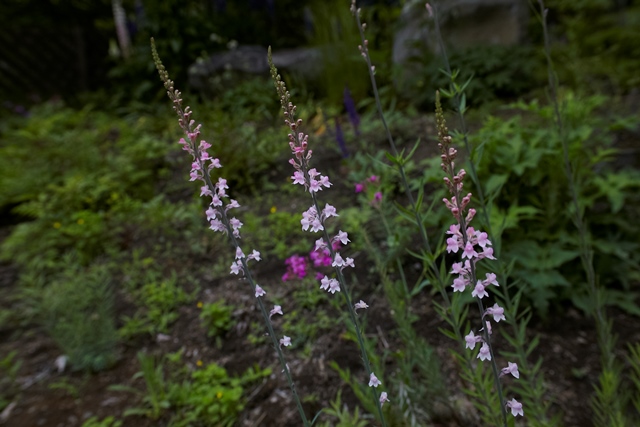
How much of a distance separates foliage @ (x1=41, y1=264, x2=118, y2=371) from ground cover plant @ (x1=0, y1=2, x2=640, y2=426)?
0.01 m

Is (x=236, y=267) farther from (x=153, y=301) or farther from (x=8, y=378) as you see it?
(x=8, y=378)

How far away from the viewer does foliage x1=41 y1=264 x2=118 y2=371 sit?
8.34 ft

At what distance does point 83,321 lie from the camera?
261 centimetres

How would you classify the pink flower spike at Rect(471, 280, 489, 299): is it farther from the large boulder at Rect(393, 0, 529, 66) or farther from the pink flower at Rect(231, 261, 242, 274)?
the large boulder at Rect(393, 0, 529, 66)

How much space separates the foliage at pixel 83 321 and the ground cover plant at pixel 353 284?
0.01 m

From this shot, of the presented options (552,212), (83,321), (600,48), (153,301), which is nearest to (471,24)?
(600,48)

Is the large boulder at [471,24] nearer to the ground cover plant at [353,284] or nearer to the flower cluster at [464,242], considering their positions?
the ground cover plant at [353,284]

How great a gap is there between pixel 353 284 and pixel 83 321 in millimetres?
1566

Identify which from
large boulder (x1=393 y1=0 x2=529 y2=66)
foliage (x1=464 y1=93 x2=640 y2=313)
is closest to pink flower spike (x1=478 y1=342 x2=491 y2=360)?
foliage (x1=464 y1=93 x2=640 y2=313)

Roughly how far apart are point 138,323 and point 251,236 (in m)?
0.91

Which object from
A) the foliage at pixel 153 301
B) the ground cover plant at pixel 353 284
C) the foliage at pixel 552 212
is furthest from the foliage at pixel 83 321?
the foliage at pixel 552 212

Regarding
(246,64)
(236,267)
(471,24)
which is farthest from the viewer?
(246,64)

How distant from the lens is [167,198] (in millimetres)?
4207

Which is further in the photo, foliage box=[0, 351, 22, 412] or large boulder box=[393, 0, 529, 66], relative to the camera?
large boulder box=[393, 0, 529, 66]
